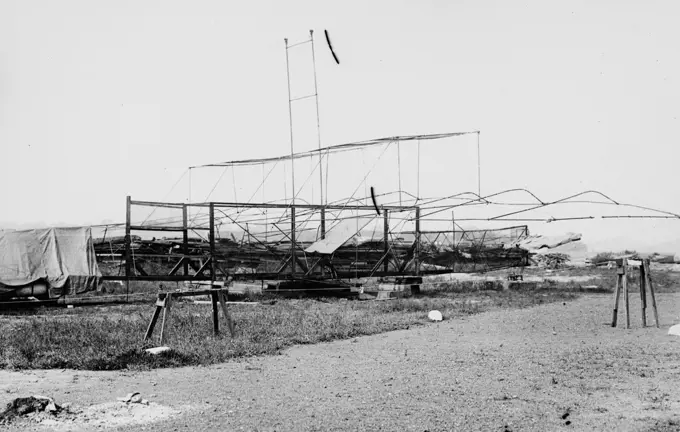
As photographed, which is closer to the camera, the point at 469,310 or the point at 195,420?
the point at 195,420

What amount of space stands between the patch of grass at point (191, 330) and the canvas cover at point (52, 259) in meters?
1.50

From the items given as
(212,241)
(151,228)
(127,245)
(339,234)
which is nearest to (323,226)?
(339,234)

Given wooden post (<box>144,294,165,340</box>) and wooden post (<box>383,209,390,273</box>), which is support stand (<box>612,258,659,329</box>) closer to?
wooden post (<box>144,294,165,340</box>)

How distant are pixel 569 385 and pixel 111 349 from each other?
5.94 m

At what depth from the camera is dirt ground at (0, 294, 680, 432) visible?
19.5ft

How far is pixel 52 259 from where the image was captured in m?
18.0

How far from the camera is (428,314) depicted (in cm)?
1445

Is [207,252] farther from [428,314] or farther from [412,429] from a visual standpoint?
[412,429]

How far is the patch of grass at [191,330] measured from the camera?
8.80m

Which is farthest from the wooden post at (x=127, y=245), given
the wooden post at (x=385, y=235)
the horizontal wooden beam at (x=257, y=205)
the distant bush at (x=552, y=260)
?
the distant bush at (x=552, y=260)

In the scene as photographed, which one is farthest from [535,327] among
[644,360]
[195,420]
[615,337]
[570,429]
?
[195,420]

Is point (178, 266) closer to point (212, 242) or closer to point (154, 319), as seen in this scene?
point (212, 242)

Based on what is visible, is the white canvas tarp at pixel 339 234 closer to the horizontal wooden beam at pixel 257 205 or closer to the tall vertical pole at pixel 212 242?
the horizontal wooden beam at pixel 257 205

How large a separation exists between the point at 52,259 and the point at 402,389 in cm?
1368
